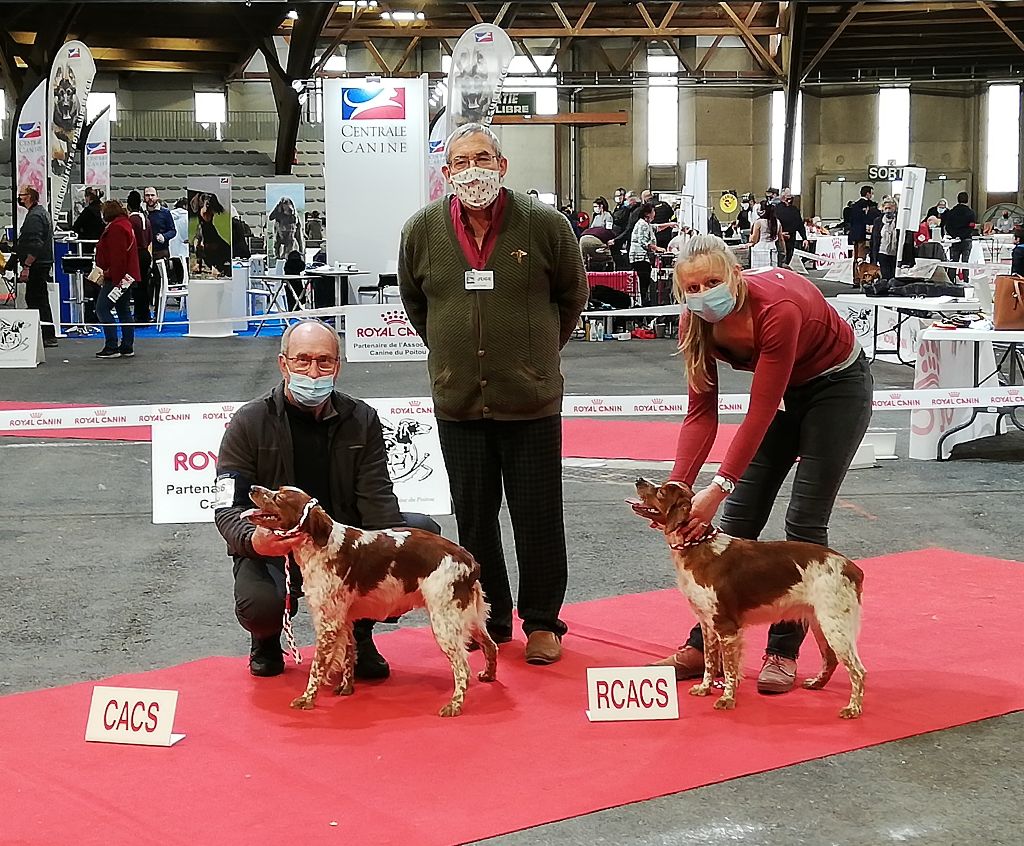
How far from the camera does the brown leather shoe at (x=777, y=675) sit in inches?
132

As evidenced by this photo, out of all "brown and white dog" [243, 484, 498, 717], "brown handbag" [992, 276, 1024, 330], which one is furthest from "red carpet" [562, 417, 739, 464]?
"brown and white dog" [243, 484, 498, 717]

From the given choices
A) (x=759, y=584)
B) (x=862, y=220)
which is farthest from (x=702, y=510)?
(x=862, y=220)

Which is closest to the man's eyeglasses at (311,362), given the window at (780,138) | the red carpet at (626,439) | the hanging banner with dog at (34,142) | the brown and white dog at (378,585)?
the brown and white dog at (378,585)

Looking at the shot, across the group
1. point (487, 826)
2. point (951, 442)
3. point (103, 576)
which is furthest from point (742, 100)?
point (487, 826)

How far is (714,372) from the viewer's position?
3.36m

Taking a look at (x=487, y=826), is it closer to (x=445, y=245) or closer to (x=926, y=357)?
(x=445, y=245)

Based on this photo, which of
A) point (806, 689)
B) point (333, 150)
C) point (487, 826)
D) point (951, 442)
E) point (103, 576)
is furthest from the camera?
point (333, 150)

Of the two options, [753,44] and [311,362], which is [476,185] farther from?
[753,44]

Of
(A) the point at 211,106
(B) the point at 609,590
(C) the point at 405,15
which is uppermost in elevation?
(C) the point at 405,15

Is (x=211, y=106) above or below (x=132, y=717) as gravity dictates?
above

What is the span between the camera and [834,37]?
1053 inches

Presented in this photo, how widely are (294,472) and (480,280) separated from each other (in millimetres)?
714

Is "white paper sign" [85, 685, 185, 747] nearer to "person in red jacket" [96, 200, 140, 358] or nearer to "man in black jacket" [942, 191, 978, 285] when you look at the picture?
"person in red jacket" [96, 200, 140, 358]

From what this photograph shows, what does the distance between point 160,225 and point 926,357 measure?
1142 centimetres
